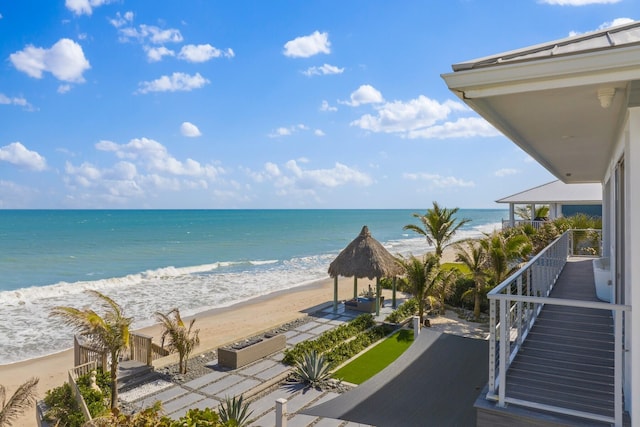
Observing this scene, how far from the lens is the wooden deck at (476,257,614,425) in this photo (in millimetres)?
3871

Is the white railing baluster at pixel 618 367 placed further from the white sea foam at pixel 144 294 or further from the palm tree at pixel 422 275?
the white sea foam at pixel 144 294

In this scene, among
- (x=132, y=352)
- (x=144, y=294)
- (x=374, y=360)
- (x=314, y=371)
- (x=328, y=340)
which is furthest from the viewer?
(x=144, y=294)

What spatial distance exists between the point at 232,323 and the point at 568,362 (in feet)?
54.1

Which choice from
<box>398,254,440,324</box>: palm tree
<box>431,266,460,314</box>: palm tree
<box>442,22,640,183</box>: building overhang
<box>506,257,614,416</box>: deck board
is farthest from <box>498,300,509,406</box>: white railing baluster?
<box>431,266,460,314</box>: palm tree

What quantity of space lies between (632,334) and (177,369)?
11490mm

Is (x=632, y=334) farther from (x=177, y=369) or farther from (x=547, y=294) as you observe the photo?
(x=177, y=369)

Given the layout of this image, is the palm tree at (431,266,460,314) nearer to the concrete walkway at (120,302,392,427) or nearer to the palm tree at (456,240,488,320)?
the palm tree at (456,240,488,320)

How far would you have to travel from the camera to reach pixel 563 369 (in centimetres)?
474

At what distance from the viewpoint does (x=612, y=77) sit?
3.05m

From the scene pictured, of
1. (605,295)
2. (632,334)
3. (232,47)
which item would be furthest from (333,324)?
(632,334)

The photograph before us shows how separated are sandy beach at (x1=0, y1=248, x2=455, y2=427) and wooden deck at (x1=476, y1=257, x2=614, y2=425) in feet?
35.7

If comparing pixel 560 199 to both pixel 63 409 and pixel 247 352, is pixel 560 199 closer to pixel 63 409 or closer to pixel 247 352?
pixel 247 352

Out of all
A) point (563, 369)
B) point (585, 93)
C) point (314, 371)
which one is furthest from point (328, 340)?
point (585, 93)

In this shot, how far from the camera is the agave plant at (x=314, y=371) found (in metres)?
10.6
